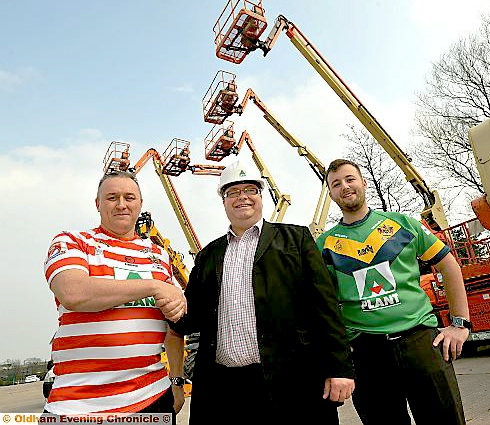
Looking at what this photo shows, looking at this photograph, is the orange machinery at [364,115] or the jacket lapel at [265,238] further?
the orange machinery at [364,115]

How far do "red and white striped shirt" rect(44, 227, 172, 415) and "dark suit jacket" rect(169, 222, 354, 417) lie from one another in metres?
Answer: 0.33

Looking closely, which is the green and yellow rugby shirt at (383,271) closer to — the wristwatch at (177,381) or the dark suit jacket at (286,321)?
the dark suit jacket at (286,321)

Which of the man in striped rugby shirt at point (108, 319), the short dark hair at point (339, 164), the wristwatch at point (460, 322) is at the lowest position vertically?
the wristwatch at point (460, 322)

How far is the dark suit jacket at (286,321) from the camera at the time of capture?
2238mm

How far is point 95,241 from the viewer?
87.6 inches

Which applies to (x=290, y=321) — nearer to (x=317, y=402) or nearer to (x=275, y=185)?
(x=317, y=402)

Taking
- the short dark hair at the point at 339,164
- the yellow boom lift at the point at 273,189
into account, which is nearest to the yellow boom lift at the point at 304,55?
the yellow boom lift at the point at 273,189

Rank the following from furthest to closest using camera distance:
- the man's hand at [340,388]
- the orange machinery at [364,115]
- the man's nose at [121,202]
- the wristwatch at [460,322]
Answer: the orange machinery at [364,115], the wristwatch at [460,322], the man's nose at [121,202], the man's hand at [340,388]

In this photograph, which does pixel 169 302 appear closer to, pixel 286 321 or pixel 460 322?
pixel 286 321

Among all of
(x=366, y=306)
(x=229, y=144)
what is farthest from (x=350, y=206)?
(x=229, y=144)

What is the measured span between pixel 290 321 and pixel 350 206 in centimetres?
97

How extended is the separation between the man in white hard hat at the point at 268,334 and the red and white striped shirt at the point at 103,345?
33cm

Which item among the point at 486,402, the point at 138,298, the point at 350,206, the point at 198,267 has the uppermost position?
the point at 350,206

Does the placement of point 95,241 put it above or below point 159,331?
above
